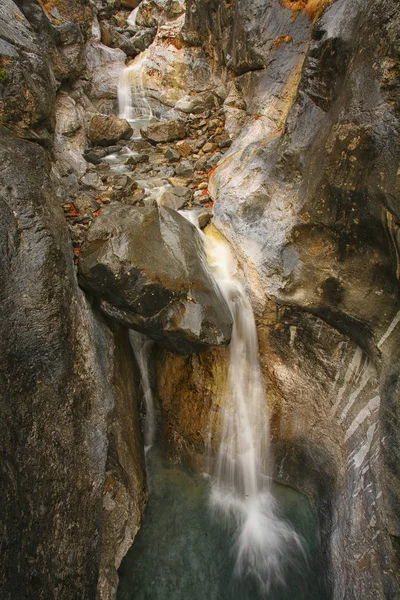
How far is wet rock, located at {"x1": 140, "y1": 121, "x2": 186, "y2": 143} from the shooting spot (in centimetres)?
874

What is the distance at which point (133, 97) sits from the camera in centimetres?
1120

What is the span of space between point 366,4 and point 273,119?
2739 millimetres

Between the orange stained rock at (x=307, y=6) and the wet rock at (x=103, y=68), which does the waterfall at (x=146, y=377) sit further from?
the wet rock at (x=103, y=68)

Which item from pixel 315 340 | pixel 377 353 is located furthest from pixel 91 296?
pixel 377 353

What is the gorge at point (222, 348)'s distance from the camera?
113 inches

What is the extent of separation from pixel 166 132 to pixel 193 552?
9160mm

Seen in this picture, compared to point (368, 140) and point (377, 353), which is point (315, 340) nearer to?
point (377, 353)

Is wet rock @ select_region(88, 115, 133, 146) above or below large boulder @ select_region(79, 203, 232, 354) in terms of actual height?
above

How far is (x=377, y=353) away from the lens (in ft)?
11.6

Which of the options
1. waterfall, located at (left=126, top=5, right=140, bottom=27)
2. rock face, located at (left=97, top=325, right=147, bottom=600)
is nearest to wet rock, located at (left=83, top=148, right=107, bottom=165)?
rock face, located at (left=97, top=325, right=147, bottom=600)

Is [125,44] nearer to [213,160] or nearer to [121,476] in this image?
[213,160]

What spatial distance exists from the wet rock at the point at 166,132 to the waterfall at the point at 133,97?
2371 mm

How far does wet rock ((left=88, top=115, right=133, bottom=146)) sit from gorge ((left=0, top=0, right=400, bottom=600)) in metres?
2.45

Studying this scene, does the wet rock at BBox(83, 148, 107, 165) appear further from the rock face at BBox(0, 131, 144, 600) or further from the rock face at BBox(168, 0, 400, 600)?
the rock face at BBox(0, 131, 144, 600)
